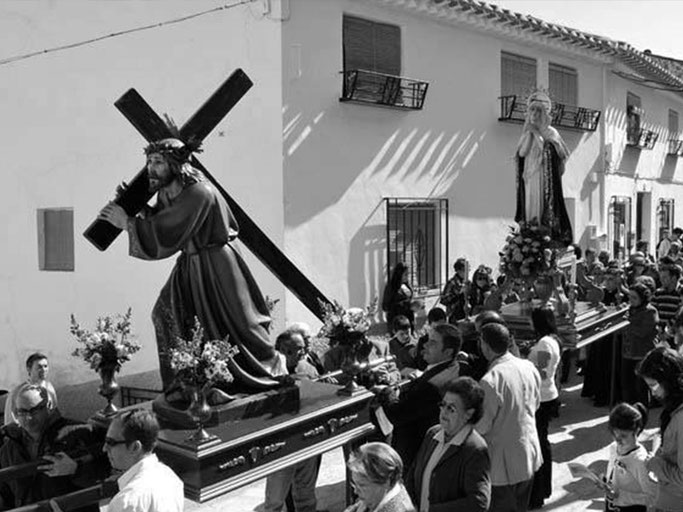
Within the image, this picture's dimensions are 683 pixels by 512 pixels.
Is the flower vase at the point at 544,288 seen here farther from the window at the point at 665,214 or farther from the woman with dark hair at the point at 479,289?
the window at the point at 665,214

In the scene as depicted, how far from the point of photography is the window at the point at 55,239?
10.5m

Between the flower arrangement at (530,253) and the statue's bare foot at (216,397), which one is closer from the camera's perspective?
the statue's bare foot at (216,397)

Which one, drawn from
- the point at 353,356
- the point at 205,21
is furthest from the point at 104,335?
the point at 205,21

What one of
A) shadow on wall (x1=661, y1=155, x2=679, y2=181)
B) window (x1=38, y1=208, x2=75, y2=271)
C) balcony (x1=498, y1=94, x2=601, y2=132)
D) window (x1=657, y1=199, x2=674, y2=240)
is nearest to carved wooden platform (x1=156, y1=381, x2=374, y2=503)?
window (x1=38, y1=208, x2=75, y2=271)

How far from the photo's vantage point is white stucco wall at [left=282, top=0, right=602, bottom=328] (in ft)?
30.5

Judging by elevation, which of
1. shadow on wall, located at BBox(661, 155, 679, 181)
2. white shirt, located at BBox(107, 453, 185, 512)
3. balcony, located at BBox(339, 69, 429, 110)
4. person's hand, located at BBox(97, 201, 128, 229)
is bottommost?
white shirt, located at BBox(107, 453, 185, 512)

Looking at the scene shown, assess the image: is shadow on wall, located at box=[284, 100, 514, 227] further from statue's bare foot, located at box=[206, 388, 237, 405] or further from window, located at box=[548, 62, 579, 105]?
statue's bare foot, located at box=[206, 388, 237, 405]

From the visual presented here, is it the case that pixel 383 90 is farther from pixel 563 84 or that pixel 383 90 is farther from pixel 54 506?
pixel 54 506

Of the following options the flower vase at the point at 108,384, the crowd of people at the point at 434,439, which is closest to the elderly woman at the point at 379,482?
the crowd of people at the point at 434,439

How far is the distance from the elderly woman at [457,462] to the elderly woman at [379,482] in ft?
1.51

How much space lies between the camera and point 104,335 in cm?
403

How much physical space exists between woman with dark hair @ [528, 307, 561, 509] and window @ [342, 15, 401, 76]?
17.2 ft

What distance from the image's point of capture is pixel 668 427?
3959 millimetres

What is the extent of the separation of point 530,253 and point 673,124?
15.1 m
